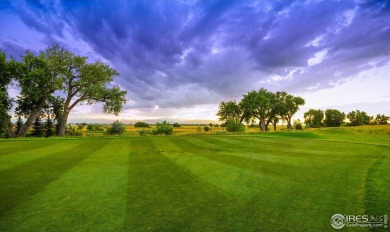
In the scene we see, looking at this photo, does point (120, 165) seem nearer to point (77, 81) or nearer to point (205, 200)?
point (205, 200)

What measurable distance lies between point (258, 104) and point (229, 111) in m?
19.8

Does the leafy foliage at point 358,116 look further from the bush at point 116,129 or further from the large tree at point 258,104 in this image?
the bush at point 116,129

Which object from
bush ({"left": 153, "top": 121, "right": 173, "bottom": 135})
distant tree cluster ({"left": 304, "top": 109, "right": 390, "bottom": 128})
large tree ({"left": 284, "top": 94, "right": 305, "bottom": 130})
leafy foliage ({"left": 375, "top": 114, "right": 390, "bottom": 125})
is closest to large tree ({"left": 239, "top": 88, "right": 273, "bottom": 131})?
large tree ({"left": 284, "top": 94, "right": 305, "bottom": 130})

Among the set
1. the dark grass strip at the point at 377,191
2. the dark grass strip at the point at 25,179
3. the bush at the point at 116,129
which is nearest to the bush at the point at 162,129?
the bush at the point at 116,129

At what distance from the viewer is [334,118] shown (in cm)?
12431

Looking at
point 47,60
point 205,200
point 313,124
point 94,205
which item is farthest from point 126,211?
point 313,124

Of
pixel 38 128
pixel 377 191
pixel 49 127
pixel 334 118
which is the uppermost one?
pixel 334 118

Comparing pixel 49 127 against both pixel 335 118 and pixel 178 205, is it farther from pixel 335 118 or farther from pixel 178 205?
pixel 335 118

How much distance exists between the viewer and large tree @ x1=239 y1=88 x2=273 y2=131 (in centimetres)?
7331

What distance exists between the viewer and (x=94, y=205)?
5668 millimetres

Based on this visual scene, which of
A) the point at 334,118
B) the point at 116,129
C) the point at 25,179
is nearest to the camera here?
the point at 25,179

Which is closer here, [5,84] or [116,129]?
[5,84]

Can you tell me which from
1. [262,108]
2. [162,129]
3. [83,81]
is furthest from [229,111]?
[83,81]

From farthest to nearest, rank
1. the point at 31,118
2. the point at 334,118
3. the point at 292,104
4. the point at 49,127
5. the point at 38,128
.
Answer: the point at 334,118 → the point at 292,104 → the point at 49,127 → the point at 38,128 → the point at 31,118
